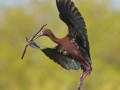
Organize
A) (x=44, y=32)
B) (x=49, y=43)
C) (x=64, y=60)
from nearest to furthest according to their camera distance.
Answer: (x=44, y=32) → (x=64, y=60) → (x=49, y=43)

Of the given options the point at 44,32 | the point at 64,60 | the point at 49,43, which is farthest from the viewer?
the point at 49,43

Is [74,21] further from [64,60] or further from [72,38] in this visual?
[64,60]

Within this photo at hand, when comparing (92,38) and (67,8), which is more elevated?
(67,8)

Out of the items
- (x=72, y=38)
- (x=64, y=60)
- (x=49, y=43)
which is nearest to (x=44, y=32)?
(x=72, y=38)

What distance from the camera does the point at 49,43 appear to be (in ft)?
84.8

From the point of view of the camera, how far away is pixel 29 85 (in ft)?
91.0

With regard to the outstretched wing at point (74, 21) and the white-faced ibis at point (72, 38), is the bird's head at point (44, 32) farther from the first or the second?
the outstretched wing at point (74, 21)

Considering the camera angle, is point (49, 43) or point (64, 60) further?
point (49, 43)

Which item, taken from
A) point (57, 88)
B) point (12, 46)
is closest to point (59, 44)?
point (57, 88)

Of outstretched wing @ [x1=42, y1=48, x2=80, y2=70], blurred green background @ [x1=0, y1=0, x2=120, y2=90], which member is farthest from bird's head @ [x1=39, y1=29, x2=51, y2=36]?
blurred green background @ [x1=0, y1=0, x2=120, y2=90]

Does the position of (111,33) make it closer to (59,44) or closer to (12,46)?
(12,46)

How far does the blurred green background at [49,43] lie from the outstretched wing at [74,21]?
18834 mm

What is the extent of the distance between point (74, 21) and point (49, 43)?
1901 cm

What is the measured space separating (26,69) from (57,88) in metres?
2.84
